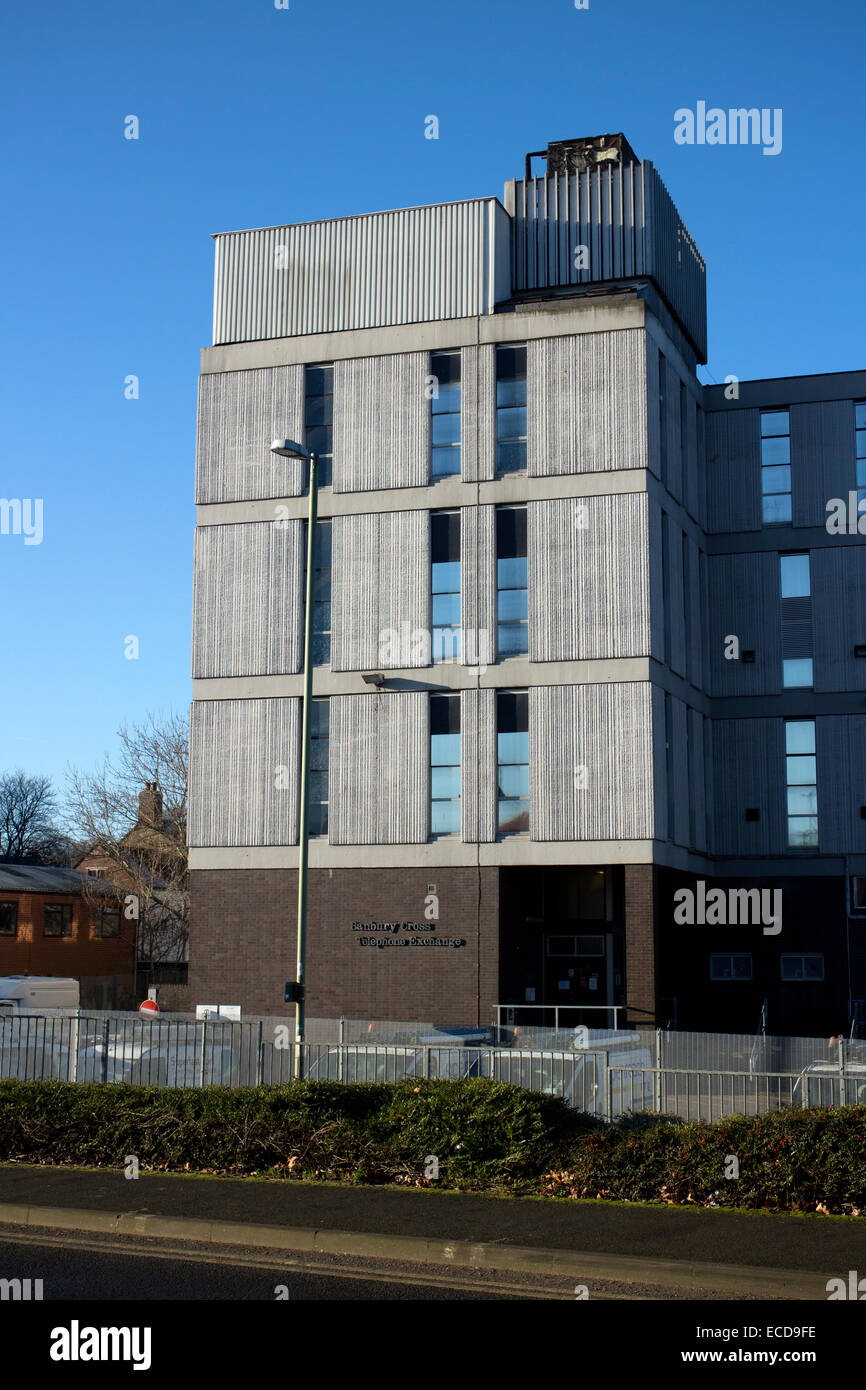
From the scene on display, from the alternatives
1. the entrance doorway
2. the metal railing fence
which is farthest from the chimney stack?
the metal railing fence

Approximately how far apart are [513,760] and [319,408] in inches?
431

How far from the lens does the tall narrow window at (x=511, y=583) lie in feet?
120

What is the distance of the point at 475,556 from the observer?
3688cm

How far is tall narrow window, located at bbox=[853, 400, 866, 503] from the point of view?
4253 cm

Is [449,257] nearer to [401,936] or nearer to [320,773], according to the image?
[320,773]

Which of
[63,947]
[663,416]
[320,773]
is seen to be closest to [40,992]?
[63,947]

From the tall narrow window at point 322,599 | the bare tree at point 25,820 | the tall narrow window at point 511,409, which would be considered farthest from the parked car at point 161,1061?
the bare tree at point 25,820

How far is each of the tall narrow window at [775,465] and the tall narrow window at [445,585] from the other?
11199mm

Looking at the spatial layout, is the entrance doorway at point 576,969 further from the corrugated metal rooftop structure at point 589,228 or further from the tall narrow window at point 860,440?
the corrugated metal rooftop structure at point 589,228

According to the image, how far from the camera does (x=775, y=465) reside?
4350cm

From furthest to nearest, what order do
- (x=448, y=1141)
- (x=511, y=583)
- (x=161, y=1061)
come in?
(x=511, y=583)
(x=161, y=1061)
(x=448, y=1141)
